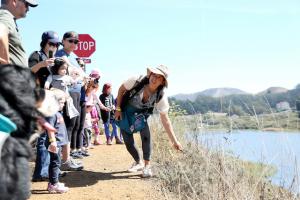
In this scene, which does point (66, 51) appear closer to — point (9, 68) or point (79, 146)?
point (79, 146)

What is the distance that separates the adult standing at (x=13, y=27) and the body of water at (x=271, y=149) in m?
2.81

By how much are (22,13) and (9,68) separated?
74.0 inches

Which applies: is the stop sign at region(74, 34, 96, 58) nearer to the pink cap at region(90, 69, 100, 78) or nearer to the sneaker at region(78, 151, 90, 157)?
the pink cap at region(90, 69, 100, 78)

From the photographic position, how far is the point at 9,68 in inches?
114

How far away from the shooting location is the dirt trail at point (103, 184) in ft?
18.0

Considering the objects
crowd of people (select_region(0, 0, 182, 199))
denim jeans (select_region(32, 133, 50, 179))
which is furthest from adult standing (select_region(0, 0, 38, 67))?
denim jeans (select_region(32, 133, 50, 179))

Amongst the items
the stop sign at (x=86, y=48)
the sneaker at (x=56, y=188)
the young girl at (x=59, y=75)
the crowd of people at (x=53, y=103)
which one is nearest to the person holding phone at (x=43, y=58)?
the crowd of people at (x=53, y=103)

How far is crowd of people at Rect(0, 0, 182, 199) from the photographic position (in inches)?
113

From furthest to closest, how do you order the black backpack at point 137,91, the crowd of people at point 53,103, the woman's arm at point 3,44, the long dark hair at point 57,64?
the black backpack at point 137,91 → the long dark hair at point 57,64 → the woman's arm at point 3,44 → the crowd of people at point 53,103

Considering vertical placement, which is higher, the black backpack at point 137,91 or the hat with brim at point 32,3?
the hat with brim at point 32,3

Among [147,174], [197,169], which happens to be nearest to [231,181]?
[197,169]

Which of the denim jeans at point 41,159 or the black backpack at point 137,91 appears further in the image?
the black backpack at point 137,91

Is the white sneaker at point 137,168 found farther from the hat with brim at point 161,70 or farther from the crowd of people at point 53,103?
the hat with brim at point 161,70

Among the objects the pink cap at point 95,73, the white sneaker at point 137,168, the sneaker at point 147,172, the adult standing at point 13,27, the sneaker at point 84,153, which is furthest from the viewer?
the pink cap at point 95,73
